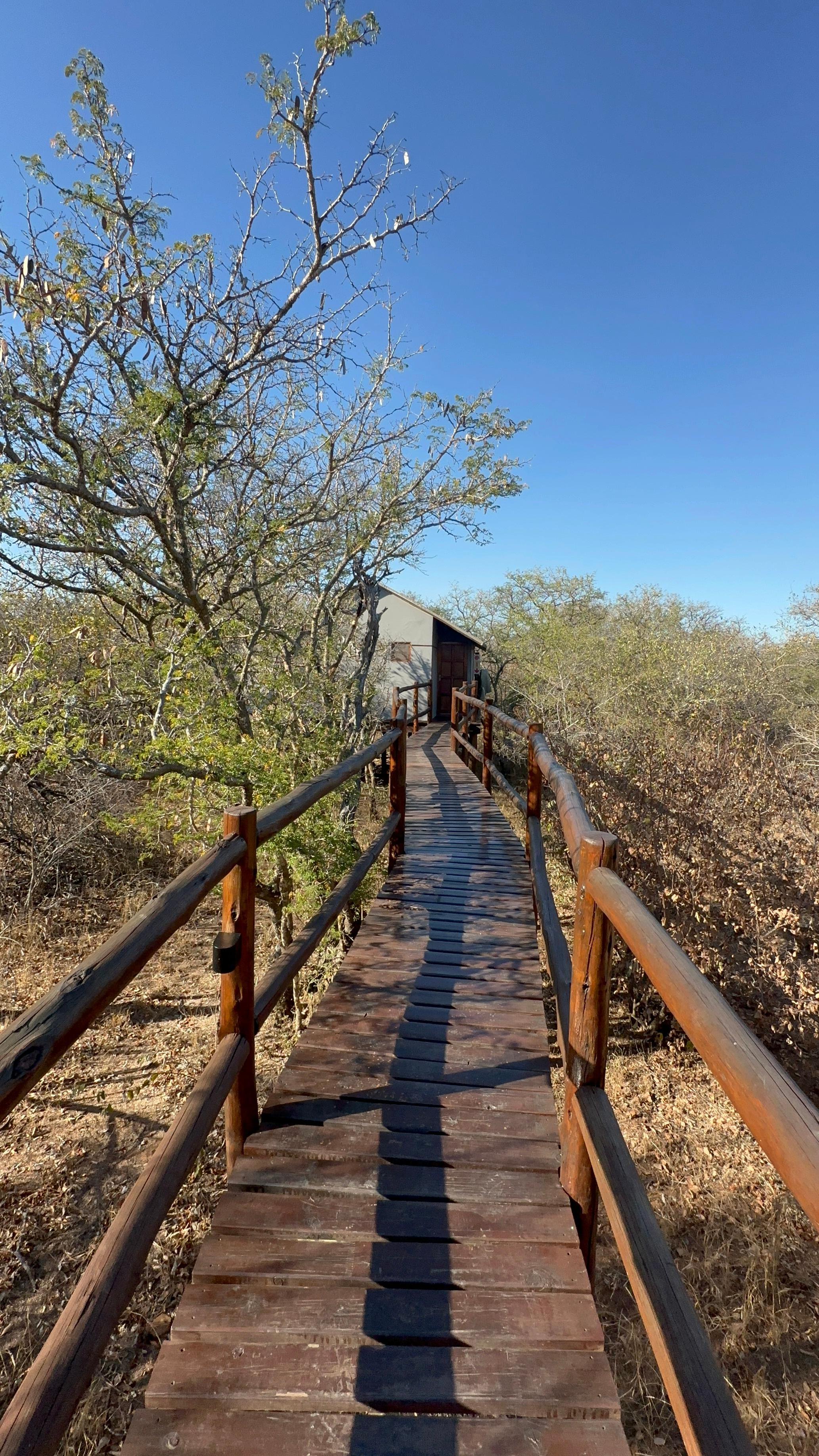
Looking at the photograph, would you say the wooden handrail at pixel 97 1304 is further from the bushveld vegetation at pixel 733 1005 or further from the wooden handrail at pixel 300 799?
the bushveld vegetation at pixel 733 1005

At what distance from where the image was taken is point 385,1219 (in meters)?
1.92

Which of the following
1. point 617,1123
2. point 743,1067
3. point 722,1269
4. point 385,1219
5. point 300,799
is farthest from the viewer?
point 722,1269

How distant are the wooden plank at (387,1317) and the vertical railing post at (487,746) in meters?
5.67

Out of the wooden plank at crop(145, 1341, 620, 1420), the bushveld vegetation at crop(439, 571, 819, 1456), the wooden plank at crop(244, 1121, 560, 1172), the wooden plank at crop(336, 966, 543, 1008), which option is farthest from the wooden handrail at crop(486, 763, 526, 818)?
the wooden plank at crop(145, 1341, 620, 1420)

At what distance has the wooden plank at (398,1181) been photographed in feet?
6.55

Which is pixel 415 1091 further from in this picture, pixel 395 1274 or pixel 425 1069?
pixel 395 1274

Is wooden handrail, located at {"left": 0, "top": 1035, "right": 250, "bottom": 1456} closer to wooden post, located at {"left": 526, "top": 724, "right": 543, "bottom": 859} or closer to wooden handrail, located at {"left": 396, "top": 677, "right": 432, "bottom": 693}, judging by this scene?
wooden post, located at {"left": 526, "top": 724, "right": 543, "bottom": 859}

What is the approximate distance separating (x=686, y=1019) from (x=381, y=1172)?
4.99 feet

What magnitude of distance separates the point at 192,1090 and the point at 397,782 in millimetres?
3834

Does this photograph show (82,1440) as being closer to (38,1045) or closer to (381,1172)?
(381,1172)

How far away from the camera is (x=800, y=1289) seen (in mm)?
3330

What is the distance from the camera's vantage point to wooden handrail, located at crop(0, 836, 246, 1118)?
941 millimetres

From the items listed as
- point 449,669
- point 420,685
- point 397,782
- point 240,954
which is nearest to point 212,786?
point 397,782

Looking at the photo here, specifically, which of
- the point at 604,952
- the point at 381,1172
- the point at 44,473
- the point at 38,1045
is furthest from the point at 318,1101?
the point at 44,473
